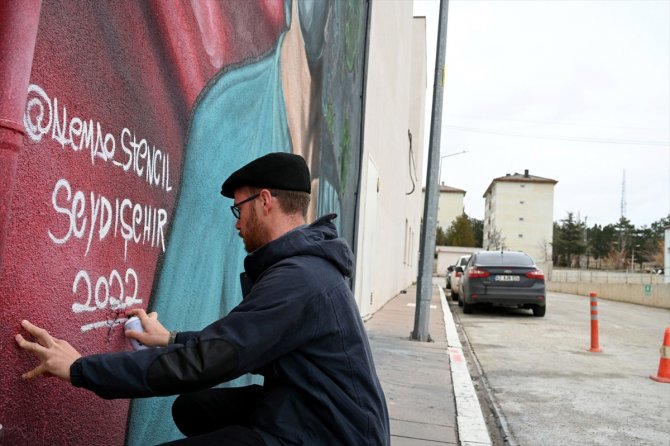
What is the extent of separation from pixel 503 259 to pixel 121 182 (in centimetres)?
1278

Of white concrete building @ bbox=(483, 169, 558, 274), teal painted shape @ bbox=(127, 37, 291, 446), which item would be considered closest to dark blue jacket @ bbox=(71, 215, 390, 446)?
teal painted shape @ bbox=(127, 37, 291, 446)

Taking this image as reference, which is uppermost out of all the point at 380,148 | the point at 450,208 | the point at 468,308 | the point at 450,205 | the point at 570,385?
the point at 450,205

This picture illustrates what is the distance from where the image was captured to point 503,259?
14055 mm

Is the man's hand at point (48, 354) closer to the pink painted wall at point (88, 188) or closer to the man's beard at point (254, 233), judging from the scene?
the pink painted wall at point (88, 188)

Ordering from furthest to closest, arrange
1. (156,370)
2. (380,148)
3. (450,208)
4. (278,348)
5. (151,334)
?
1. (450,208)
2. (380,148)
3. (151,334)
4. (278,348)
5. (156,370)

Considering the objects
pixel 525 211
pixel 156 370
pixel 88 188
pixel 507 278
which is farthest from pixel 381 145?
pixel 525 211

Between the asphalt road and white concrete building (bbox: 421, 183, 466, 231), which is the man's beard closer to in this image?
the asphalt road

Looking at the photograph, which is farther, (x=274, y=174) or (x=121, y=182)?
(x=121, y=182)

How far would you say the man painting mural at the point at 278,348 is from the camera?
162 cm

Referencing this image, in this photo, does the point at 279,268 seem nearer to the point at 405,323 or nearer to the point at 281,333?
the point at 281,333

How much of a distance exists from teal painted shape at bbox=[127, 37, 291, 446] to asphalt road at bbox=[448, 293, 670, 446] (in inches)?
97.7

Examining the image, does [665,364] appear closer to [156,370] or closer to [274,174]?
[274,174]

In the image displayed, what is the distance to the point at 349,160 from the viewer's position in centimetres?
898

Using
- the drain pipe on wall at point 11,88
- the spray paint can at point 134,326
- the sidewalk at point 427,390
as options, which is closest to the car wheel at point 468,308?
the sidewalk at point 427,390
